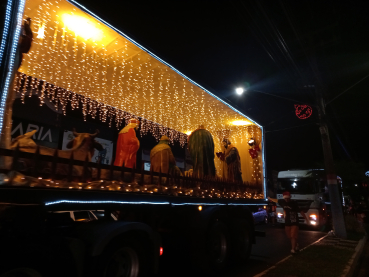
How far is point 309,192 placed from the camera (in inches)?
601

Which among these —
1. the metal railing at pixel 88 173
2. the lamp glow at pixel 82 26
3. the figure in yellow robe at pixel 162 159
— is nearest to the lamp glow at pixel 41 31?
the lamp glow at pixel 82 26

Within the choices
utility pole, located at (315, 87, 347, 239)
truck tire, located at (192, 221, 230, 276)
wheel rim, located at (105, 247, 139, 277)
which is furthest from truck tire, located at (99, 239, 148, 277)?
utility pole, located at (315, 87, 347, 239)

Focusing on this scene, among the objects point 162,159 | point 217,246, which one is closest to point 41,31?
point 162,159

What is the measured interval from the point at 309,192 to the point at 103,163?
12925 millimetres

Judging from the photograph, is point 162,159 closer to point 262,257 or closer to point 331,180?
point 262,257

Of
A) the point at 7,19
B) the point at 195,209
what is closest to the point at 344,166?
the point at 195,209

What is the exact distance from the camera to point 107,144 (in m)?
7.50

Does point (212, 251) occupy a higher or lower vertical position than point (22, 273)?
lower

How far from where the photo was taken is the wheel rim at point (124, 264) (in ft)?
11.9

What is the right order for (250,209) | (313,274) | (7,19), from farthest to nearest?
1. (250,209)
2. (313,274)
3. (7,19)

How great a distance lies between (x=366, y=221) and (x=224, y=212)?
19.4 metres

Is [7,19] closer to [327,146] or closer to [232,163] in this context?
[232,163]

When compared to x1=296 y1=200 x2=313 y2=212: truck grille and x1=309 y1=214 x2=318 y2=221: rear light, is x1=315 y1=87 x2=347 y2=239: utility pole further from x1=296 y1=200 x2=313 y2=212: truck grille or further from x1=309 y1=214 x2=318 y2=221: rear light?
x1=296 y1=200 x2=313 y2=212: truck grille

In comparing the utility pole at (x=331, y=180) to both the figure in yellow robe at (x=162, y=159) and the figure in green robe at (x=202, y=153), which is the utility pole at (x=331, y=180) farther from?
the figure in yellow robe at (x=162, y=159)
